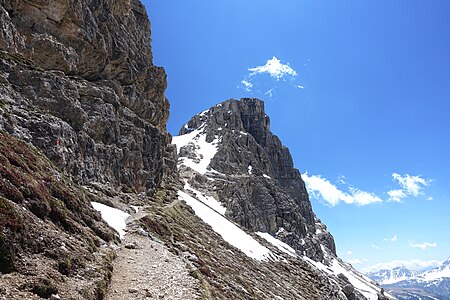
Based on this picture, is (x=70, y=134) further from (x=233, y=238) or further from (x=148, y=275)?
(x=233, y=238)

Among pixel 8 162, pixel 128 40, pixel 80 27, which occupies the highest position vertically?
pixel 128 40

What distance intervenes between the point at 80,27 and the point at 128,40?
15949mm

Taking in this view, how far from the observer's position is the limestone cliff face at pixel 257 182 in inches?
4444

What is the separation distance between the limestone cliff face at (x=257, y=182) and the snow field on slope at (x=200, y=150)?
3.25 m

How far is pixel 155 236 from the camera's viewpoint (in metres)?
29.3

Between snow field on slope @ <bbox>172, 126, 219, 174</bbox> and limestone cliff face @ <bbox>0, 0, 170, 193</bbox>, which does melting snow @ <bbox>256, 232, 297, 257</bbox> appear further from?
limestone cliff face @ <bbox>0, 0, 170, 193</bbox>

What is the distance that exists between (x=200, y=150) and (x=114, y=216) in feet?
406

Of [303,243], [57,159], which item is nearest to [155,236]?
[57,159]

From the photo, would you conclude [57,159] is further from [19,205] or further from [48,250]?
[48,250]

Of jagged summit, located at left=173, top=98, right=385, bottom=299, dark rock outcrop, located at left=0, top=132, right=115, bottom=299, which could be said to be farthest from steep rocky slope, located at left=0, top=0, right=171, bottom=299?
jagged summit, located at left=173, top=98, right=385, bottom=299

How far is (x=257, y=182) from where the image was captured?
13575cm

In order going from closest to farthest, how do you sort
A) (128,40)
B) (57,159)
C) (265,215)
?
1. (57,159)
2. (128,40)
3. (265,215)

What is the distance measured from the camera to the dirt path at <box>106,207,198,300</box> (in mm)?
15938

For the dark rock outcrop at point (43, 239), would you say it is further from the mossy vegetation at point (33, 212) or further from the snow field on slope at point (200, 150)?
the snow field on slope at point (200, 150)
